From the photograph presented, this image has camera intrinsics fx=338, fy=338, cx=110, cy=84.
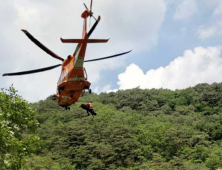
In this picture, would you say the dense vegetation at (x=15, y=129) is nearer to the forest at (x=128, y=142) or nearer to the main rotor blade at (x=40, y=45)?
the main rotor blade at (x=40, y=45)

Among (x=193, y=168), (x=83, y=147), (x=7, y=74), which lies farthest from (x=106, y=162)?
(x=7, y=74)

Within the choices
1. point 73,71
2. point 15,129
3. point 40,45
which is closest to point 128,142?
point 15,129

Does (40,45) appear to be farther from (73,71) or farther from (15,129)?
(15,129)

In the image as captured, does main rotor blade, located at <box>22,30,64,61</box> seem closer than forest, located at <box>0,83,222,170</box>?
Yes

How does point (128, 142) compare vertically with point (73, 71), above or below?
below

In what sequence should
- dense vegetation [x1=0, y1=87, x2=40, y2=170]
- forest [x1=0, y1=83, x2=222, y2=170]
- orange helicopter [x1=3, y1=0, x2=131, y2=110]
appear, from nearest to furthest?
orange helicopter [x1=3, y1=0, x2=131, y2=110] → dense vegetation [x1=0, y1=87, x2=40, y2=170] → forest [x1=0, y1=83, x2=222, y2=170]

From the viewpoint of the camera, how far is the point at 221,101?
214ft

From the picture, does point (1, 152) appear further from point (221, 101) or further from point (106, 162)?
point (221, 101)

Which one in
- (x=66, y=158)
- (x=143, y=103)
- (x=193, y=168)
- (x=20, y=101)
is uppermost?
(x=143, y=103)

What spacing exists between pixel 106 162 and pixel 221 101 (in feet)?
110

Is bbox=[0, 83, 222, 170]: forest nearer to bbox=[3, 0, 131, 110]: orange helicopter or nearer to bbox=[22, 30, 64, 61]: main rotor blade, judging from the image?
bbox=[3, 0, 131, 110]: orange helicopter

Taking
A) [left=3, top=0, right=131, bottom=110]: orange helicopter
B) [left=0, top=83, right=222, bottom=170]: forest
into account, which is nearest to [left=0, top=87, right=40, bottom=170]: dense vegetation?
[left=3, top=0, right=131, bottom=110]: orange helicopter

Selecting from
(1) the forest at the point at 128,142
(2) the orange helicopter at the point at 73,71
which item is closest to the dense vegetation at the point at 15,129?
(2) the orange helicopter at the point at 73,71

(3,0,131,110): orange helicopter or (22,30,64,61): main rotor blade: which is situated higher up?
(22,30,64,61): main rotor blade
